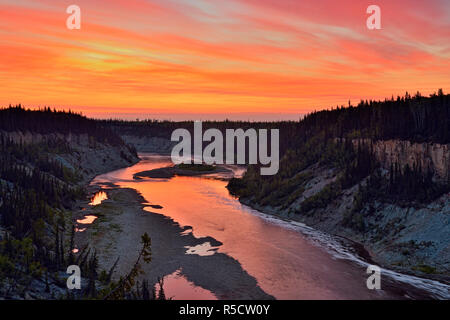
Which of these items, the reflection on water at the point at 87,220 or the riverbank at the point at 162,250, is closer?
the riverbank at the point at 162,250

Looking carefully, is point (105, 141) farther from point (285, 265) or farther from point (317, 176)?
point (285, 265)

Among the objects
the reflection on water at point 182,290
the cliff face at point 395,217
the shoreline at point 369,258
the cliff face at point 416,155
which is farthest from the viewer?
the cliff face at point 416,155

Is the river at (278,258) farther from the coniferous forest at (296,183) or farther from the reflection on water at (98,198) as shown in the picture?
the reflection on water at (98,198)

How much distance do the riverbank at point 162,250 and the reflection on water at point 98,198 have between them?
113 inches

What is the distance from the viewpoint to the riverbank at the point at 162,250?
28.6 metres

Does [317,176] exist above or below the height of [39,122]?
below

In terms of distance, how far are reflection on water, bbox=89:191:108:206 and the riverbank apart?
286 centimetres

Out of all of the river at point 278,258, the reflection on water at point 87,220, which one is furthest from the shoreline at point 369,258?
the reflection on water at point 87,220

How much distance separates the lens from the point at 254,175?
228 ft

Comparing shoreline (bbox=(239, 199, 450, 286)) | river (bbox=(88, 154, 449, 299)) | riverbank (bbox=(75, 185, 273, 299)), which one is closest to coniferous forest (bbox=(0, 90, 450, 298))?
riverbank (bbox=(75, 185, 273, 299))

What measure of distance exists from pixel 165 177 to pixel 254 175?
2814 centimetres

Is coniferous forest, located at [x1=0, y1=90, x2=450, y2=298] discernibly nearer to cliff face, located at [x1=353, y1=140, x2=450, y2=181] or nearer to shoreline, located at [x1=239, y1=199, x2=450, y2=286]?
cliff face, located at [x1=353, y1=140, x2=450, y2=181]

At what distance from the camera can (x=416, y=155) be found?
42.4 meters

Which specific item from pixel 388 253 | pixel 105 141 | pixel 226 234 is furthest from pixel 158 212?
pixel 105 141
